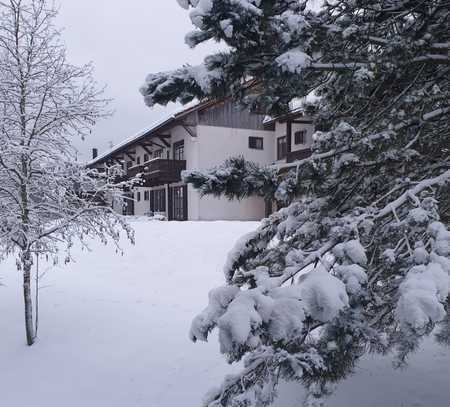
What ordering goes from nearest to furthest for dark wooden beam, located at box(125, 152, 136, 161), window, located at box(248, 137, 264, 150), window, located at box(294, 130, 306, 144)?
window, located at box(294, 130, 306, 144), window, located at box(248, 137, 264, 150), dark wooden beam, located at box(125, 152, 136, 161)

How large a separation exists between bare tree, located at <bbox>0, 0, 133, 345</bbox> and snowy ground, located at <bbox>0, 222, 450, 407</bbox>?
1128 mm

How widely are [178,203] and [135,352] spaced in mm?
17588

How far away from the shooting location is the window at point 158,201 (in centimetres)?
2688

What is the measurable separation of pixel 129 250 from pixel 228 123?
432 inches

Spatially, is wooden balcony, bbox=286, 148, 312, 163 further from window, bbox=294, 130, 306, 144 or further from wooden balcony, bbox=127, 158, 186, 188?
wooden balcony, bbox=127, 158, 186, 188

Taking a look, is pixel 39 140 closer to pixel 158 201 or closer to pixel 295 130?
pixel 295 130

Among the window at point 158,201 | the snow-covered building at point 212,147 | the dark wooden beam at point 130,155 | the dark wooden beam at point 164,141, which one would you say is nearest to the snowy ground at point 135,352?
the snow-covered building at point 212,147

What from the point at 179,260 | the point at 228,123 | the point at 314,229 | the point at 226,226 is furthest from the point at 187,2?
the point at 228,123

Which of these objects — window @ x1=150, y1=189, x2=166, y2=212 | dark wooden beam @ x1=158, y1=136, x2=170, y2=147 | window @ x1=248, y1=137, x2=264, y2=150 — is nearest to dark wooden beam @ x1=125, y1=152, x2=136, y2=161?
window @ x1=150, y1=189, x2=166, y2=212

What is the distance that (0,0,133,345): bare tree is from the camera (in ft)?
24.8

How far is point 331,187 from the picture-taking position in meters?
3.82

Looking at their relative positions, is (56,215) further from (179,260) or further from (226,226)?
(226,226)

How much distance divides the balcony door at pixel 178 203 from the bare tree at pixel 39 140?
15297 millimetres

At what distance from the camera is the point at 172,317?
30.5ft
